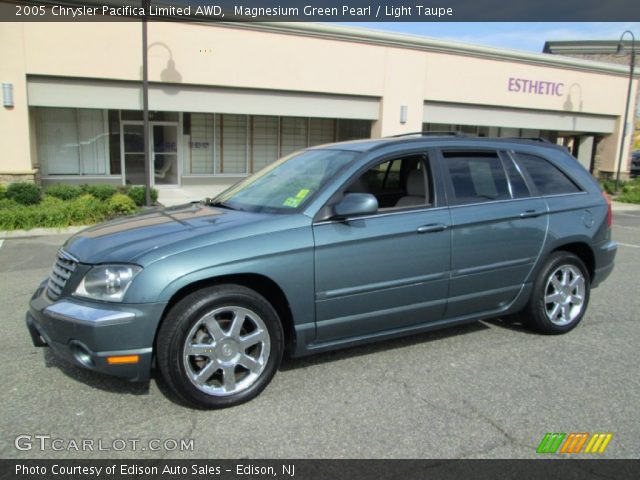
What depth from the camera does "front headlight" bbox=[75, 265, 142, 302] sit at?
10.7 feet

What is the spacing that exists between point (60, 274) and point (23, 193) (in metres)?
10.9

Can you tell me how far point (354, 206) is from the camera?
12.2 ft

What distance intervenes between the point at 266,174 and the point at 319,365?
170cm

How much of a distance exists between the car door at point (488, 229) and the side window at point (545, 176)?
0.15 metres

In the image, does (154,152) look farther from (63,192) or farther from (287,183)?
(287,183)

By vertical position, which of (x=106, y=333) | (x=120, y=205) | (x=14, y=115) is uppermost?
(x=14, y=115)

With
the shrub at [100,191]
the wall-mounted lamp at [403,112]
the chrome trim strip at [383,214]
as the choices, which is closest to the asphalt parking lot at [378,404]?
the chrome trim strip at [383,214]

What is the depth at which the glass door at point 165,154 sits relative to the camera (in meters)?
18.0

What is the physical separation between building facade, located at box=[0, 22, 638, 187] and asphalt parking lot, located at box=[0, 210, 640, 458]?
11.2 metres

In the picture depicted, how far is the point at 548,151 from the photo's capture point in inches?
199

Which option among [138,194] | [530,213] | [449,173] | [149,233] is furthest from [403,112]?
[149,233]

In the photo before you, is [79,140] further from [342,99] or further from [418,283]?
[418,283]

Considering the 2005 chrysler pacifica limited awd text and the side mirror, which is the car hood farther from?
the side mirror

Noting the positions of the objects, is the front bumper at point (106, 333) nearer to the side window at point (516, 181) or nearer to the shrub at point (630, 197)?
the side window at point (516, 181)
